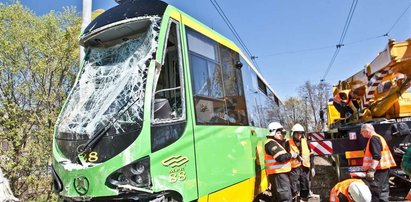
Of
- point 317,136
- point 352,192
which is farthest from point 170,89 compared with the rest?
point 317,136

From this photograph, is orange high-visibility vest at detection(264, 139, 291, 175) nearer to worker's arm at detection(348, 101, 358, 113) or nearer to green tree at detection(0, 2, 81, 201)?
worker's arm at detection(348, 101, 358, 113)

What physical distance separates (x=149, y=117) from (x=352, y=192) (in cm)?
238

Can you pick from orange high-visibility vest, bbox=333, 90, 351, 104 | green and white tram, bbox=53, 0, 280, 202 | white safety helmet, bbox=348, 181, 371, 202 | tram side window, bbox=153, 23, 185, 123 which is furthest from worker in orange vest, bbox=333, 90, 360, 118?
tram side window, bbox=153, 23, 185, 123

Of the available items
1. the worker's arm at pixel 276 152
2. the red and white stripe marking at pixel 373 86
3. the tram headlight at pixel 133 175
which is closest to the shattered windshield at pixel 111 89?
the tram headlight at pixel 133 175

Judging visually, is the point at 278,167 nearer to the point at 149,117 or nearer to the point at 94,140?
the point at 149,117

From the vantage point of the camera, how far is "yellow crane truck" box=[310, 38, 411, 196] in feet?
23.7

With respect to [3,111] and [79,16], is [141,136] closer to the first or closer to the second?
[3,111]

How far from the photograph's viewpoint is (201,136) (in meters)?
4.33

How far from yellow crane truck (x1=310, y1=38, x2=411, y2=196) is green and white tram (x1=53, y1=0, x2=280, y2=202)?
11.9 feet

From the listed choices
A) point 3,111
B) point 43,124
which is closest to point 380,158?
point 43,124

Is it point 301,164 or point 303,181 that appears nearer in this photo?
point 301,164

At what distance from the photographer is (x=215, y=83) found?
506 cm

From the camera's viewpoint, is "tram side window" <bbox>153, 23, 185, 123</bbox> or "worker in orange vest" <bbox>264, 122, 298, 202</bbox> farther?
"worker in orange vest" <bbox>264, 122, 298, 202</bbox>

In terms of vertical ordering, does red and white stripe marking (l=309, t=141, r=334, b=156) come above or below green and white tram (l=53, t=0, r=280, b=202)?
below
